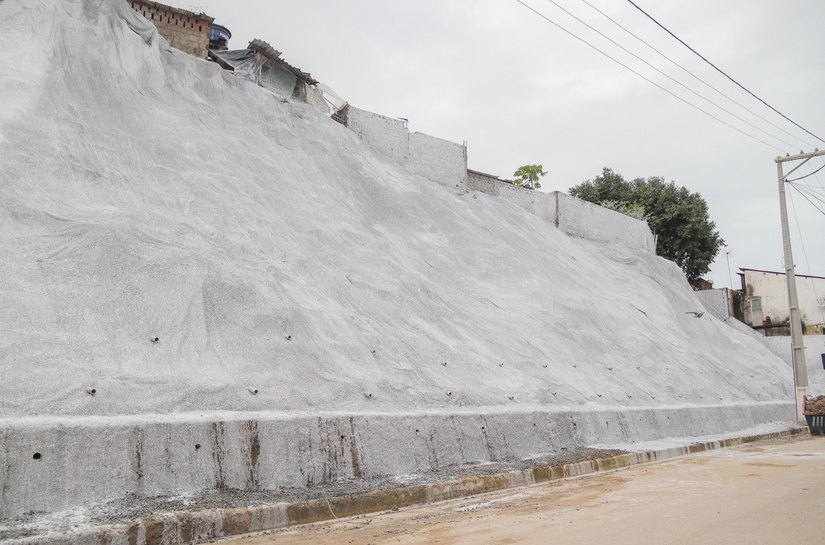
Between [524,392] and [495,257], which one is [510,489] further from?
[495,257]

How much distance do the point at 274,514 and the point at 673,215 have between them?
32478mm

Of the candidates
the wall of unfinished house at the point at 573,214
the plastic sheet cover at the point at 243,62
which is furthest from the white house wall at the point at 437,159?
the plastic sheet cover at the point at 243,62

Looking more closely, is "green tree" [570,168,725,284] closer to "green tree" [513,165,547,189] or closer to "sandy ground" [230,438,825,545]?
"green tree" [513,165,547,189]

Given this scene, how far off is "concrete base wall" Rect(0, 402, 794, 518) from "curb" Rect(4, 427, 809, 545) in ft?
1.59

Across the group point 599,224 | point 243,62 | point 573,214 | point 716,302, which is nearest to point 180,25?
point 243,62

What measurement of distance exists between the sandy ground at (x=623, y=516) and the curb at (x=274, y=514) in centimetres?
19

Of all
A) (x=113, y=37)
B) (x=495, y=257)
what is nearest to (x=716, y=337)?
(x=495, y=257)

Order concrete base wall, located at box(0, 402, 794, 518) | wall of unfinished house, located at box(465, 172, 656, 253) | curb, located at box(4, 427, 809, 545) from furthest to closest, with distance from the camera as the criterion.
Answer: wall of unfinished house, located at box(465, 172, 656, 253), concrete base wall, located at box(0, 402, 794, 518), curb, located at box(4, 427, 809, 545)

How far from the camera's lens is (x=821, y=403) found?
18750 millimetres

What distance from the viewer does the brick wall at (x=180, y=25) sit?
1398 cm

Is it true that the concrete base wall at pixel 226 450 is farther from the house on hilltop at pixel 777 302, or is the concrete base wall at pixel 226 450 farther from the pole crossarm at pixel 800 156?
the house on hilltop at pixel 777 302

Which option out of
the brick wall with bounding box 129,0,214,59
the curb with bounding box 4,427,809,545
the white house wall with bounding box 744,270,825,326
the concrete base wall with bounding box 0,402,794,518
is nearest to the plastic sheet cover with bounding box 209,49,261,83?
the brick wall with bounding box 129,0,214,59

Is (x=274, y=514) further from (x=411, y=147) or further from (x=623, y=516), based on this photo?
(x=411, y=147)

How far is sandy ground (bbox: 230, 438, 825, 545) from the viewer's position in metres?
4.59
